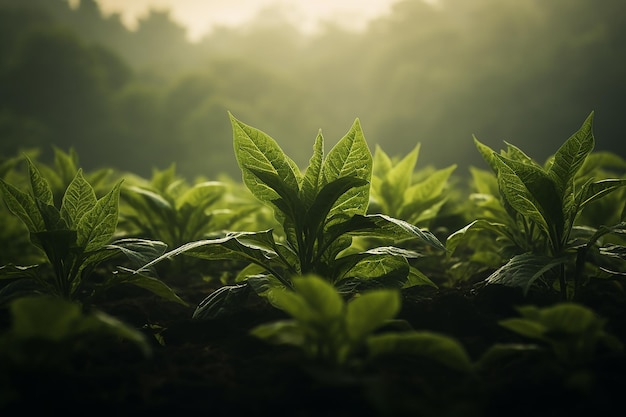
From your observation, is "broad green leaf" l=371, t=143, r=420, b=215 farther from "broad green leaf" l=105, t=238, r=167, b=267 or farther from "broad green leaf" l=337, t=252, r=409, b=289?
"broad green leaf" l=105, t=238, r=167, b=267

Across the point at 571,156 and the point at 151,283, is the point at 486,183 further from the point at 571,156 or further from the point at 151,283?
the point at 151,283

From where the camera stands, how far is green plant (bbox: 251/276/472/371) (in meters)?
1.45

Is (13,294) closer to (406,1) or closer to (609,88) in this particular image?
(609,88)

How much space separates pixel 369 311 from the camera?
1.46 m

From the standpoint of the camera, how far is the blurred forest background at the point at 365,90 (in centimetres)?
1895

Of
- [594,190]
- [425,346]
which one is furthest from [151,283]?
[594,190]

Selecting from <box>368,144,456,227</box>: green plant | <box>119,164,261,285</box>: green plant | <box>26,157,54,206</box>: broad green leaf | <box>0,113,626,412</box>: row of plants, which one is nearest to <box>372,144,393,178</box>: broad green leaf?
<box>368,144,456,227</box>: green plant

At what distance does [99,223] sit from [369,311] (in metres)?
1.45

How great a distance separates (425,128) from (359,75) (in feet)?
40.6

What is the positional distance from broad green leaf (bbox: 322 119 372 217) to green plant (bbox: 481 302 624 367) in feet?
3.07

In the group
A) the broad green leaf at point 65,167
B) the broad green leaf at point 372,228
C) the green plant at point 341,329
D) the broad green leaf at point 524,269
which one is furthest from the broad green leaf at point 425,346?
the broad green leaf at point 65,167

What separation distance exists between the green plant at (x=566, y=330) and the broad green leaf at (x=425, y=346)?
0.51ft

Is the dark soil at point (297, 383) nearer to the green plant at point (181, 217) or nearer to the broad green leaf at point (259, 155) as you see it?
the broad green leaf at point (259, 155)

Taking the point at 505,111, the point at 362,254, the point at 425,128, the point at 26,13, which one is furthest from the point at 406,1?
the point at 362,254
